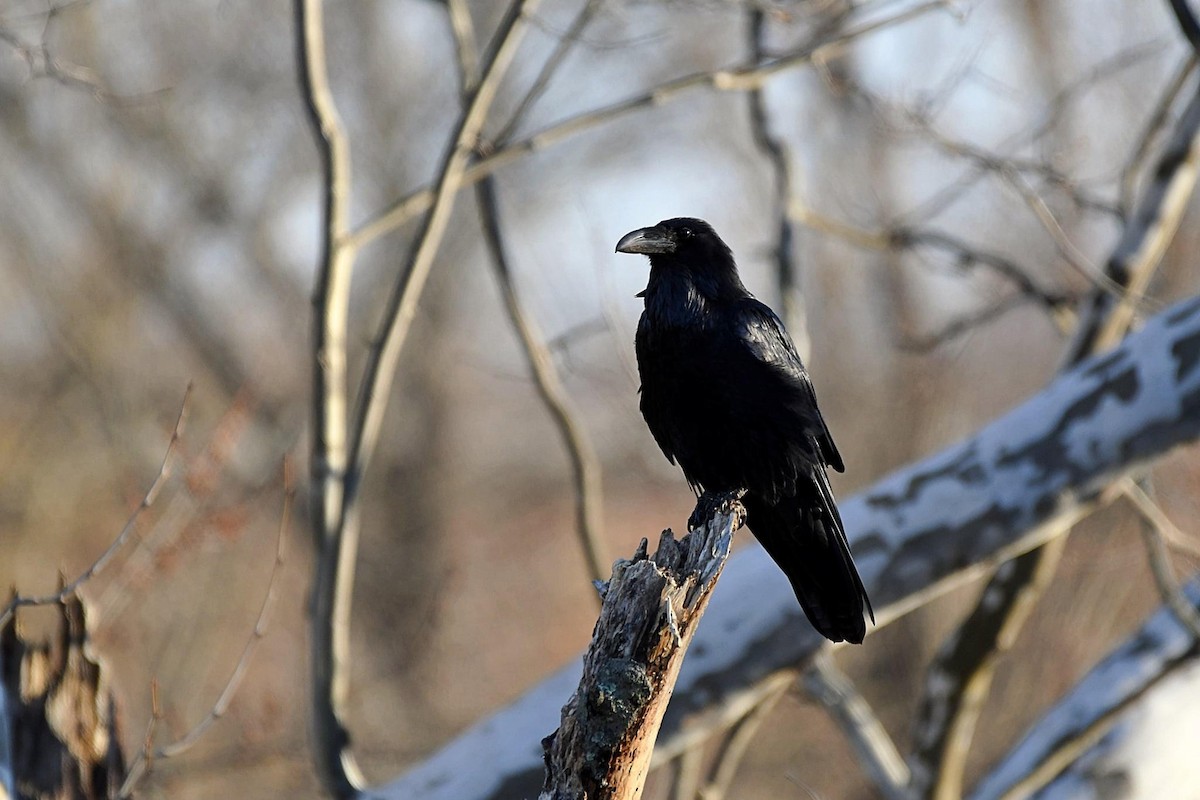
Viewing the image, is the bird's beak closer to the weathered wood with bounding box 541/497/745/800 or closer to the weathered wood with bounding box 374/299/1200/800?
the weathered wood with bounding box 374/299/1200/800

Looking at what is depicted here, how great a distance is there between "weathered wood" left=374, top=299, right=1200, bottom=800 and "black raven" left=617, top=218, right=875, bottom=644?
59 centimetres

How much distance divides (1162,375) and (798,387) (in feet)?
4.93

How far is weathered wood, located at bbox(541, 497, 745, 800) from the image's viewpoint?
9.53ft

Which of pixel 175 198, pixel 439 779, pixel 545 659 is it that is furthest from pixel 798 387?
pixel 545 659

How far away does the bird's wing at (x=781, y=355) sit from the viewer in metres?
4.32

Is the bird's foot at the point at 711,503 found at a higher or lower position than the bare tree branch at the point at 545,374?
lower

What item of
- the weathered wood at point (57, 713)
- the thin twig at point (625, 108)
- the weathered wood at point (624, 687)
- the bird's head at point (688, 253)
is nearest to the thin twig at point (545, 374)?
the thin twig at point (625, 108)

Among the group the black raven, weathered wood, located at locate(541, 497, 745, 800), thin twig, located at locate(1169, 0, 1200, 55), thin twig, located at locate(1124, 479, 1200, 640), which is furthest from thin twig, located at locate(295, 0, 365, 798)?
thin twig, located at locate(1169, 0, 1200, 55)

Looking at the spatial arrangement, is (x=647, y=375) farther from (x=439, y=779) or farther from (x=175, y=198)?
(x=175, y=198)

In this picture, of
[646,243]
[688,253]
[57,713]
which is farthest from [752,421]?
[57,713]

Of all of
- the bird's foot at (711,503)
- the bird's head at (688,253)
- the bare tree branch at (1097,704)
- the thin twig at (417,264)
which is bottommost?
the bare tree branch at (1097,704)

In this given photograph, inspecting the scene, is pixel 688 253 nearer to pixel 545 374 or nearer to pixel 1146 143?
pixel 545 374

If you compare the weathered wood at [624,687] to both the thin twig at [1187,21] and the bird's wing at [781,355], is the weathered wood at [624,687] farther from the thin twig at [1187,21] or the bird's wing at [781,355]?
the thin twig at [1187,21]

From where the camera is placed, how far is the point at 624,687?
2902mm
